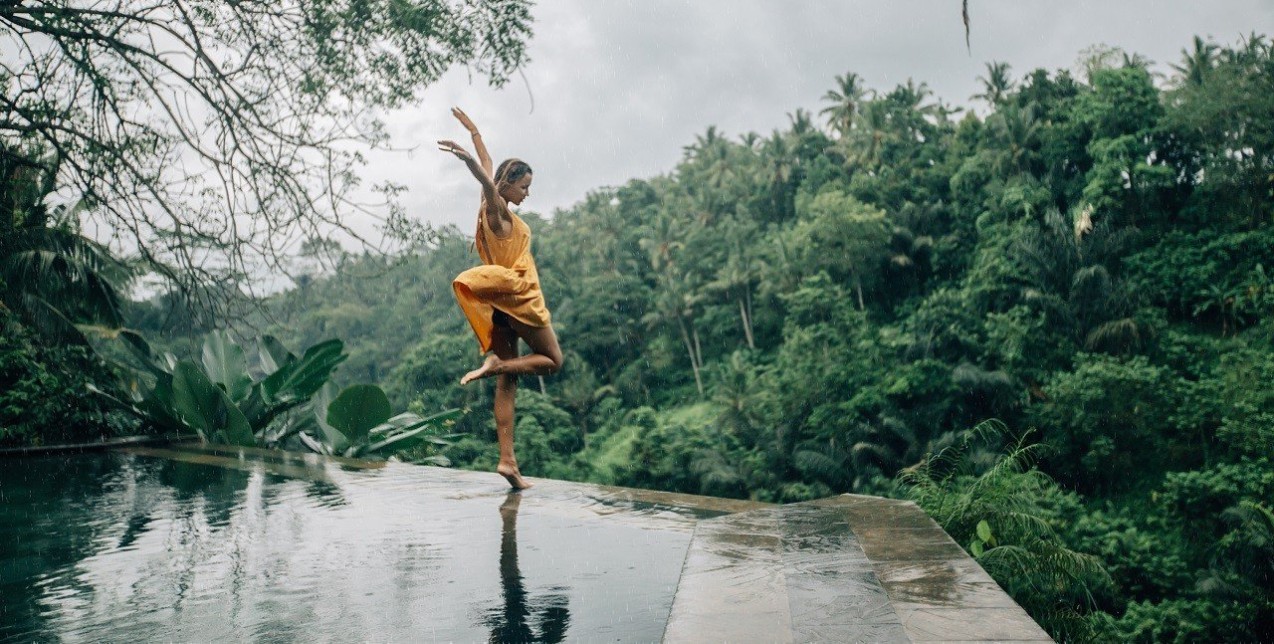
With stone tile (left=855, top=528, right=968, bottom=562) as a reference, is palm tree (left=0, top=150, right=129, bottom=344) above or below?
above

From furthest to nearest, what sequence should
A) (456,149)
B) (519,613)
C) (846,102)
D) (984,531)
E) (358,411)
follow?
1. (846,102)
2. (358,411)
3. (984,531)
4. (456,149)
5. (519,613)

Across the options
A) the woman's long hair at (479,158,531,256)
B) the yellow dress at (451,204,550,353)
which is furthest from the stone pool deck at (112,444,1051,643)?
the woman's long hair at (479,158,531,256)

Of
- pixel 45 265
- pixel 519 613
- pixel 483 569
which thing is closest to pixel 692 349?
pixel 45 265

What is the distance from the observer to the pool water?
2307mm

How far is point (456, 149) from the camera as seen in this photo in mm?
3768

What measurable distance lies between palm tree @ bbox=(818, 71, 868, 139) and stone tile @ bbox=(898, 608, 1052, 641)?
142 feet

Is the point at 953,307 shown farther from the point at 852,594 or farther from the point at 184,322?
the point at 852,594

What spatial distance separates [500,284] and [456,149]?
0.58 meters

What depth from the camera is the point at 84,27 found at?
18.1 ft

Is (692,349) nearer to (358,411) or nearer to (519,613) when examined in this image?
(358,411)

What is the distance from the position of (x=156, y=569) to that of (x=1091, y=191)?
30193 millimetres

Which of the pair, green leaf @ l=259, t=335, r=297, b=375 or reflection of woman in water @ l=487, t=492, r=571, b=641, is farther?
green leaf @ l=259, t=335, r=297, b=375

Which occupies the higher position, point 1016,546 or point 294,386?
point 294,386

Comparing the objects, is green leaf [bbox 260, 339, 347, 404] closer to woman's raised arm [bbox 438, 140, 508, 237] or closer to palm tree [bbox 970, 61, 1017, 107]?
woman's raised arm [bbox 438, 140, 508, 237]
